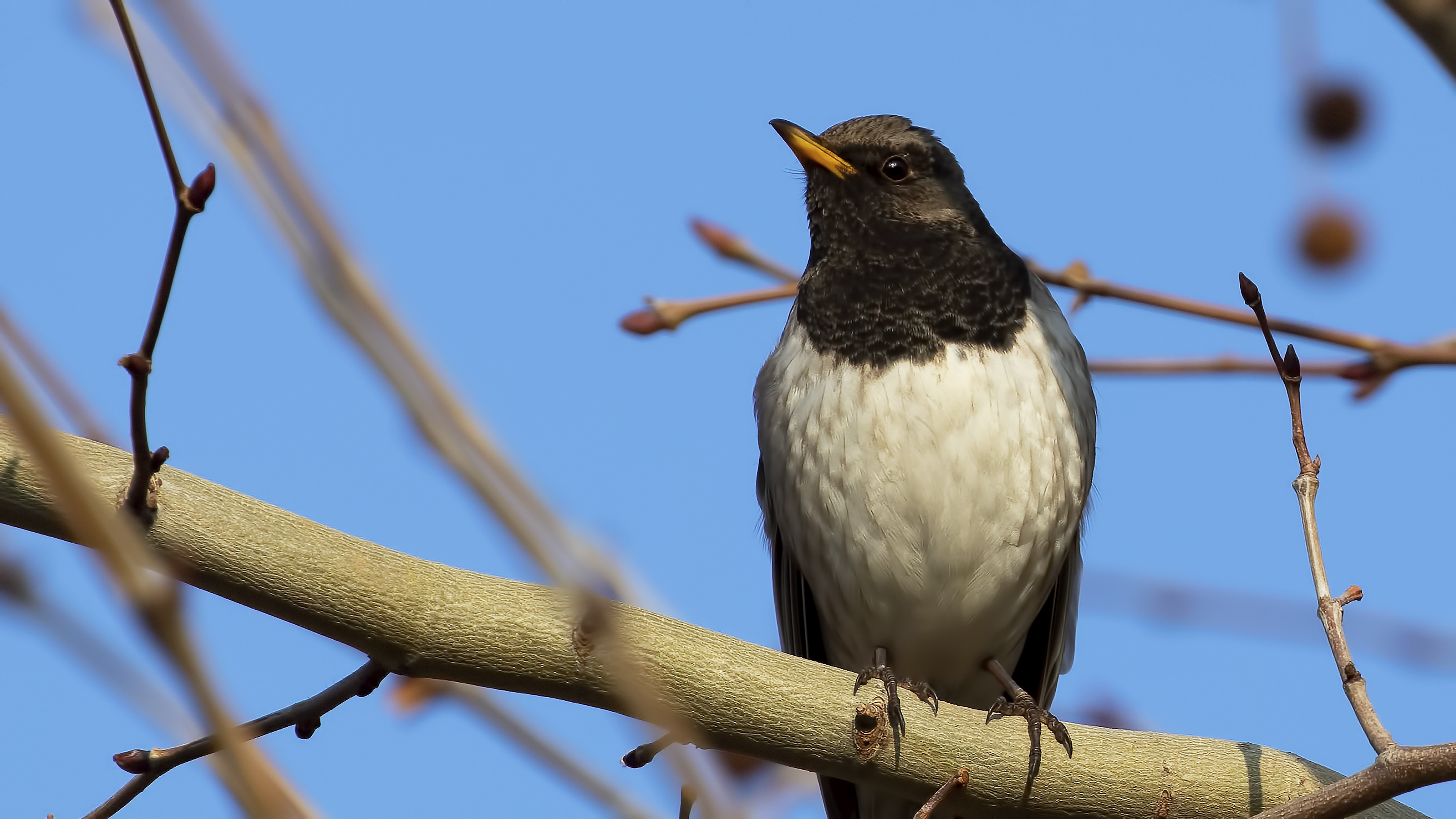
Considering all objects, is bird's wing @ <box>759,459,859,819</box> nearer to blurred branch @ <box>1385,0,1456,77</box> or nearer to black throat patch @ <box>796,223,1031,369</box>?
black throat patch @ <box>796,223,1031,369</box>

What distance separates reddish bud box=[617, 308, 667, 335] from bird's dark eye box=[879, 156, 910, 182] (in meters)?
2.80

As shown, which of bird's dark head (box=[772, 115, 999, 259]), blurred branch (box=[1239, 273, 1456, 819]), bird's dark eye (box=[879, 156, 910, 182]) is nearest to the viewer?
blurred branch (box=[1239, 273, 1456, 819])

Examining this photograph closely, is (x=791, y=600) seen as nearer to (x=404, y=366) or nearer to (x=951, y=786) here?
(x=951, y=786)

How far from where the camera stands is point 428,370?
4.06 feet

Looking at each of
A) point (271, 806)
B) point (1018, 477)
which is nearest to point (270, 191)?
point (271, 806)

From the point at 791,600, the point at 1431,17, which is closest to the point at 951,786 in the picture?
the point at 791,600

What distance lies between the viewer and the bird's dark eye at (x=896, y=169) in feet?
20.7

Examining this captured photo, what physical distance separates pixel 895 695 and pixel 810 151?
3.02 meters

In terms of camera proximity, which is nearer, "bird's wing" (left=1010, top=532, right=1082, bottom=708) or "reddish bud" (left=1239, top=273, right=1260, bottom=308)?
"reddish bud" (left=1239, top=273, right=1260, bottom=308)

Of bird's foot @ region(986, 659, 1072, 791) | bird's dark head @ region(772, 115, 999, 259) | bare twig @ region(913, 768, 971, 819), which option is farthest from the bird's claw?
bird's dark head @ region(772, 115, 999, 259)

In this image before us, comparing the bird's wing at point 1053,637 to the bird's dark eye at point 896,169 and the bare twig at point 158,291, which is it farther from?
the bare twig at point 158,291

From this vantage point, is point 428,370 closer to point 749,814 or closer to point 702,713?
point 749,814

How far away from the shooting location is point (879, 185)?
6.26 metres

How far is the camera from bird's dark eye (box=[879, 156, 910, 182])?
20.7 ft
